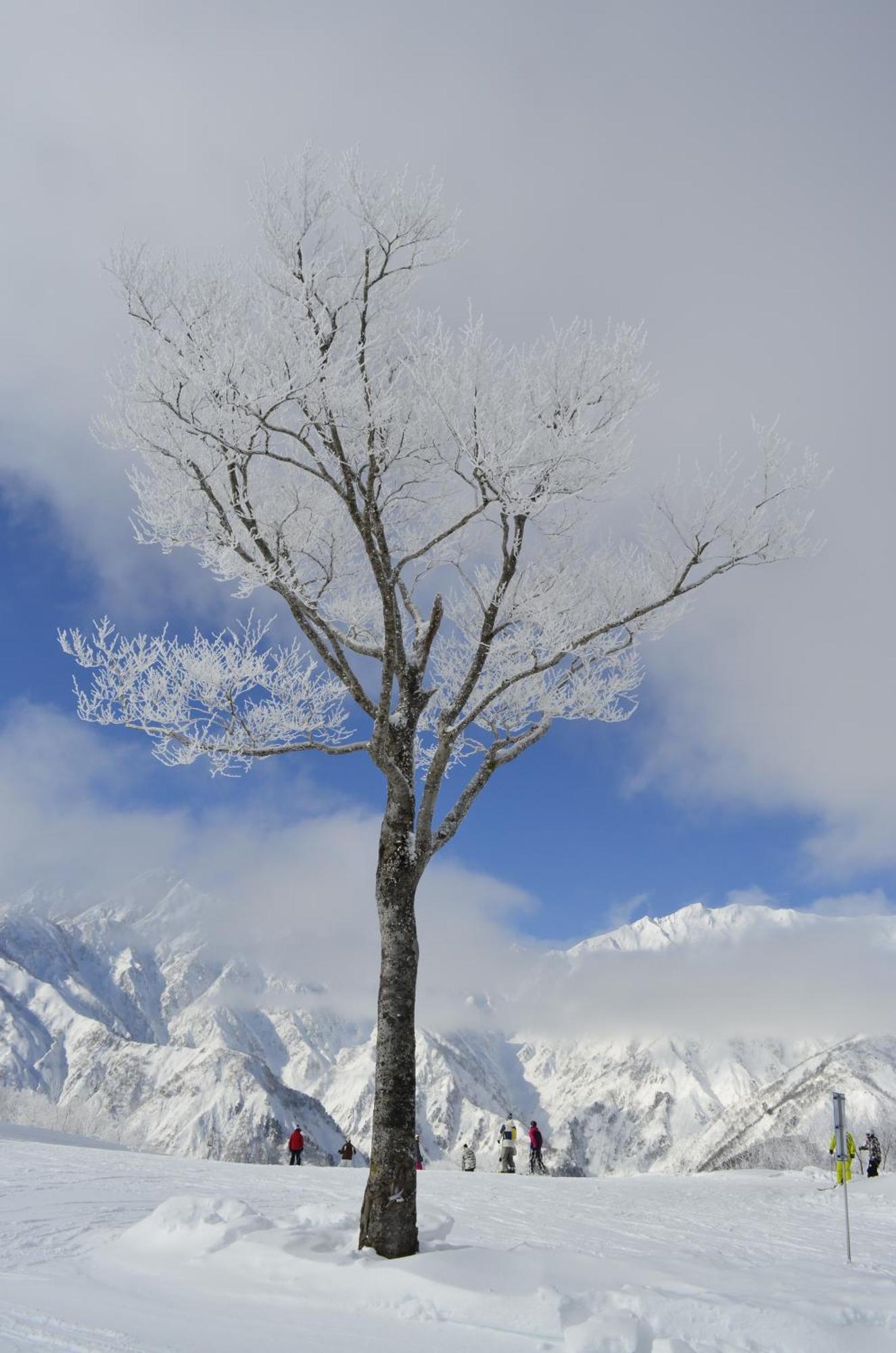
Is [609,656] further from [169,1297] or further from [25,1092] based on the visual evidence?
[25,1092]

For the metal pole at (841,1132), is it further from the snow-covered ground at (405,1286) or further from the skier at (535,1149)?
the skier at (535,1149)

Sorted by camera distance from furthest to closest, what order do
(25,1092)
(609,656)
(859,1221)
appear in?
(25,1092) → (859,1221) → (609,656)

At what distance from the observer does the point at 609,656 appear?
1277cm

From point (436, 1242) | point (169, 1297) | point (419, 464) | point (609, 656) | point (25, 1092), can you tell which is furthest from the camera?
point (25, 1092)

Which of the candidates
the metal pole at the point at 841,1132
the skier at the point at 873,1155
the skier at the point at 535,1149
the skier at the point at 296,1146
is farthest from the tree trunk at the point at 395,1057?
the skier at the point at 873,1155

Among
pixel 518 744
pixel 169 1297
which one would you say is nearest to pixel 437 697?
pixel 518 744

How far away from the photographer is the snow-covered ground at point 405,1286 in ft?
22.3

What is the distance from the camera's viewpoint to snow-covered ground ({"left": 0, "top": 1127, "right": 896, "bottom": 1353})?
680 centimetres

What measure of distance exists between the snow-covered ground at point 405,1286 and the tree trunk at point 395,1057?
436mm

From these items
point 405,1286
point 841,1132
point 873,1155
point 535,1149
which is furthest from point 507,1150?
point 405,1286

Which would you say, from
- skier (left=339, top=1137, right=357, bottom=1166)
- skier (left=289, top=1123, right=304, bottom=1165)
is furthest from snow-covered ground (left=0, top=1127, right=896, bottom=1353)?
skier (left=339, top=1137, right=357, bottom=1166)

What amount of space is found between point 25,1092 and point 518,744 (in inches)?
6387

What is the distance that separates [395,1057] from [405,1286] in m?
2.37

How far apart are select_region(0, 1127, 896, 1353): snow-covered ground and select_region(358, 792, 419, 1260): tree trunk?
44 cm
